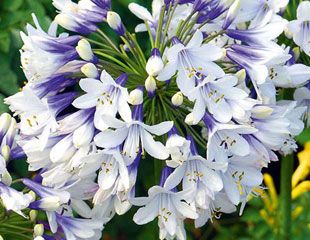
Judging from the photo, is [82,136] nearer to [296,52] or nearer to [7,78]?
[296,52]

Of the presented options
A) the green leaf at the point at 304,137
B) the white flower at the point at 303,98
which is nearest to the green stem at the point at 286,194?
the white flower at the point at 303,98

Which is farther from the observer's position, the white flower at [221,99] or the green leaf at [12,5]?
the green leaf at [12,5]

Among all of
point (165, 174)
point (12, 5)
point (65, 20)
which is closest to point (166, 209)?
point (165, 174)

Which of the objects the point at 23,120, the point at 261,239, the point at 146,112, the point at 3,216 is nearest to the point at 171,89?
the point at 146,112

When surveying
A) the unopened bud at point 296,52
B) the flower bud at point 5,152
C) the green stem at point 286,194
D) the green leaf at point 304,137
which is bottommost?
the green leaf at point 304,137

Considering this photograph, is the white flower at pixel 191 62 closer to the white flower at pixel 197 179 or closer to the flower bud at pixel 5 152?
the white flower at pixel 197 179

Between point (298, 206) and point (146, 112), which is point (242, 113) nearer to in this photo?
point (146, 112)

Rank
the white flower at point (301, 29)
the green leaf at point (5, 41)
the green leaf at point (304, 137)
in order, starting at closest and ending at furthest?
the white flower at point (301, 29), the green leaf at point (5, 41), the green leaf at point (304, 137)

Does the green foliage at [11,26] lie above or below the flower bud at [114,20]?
below

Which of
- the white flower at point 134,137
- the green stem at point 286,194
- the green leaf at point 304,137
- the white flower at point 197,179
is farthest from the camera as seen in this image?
the green leaf at point 304,137
